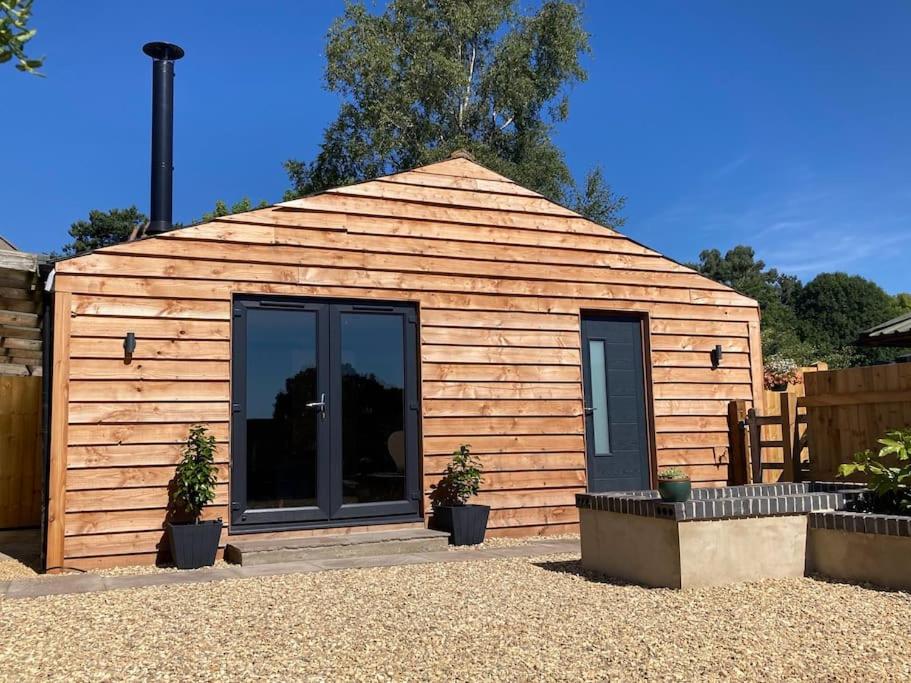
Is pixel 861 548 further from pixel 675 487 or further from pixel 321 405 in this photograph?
pixel 321 405

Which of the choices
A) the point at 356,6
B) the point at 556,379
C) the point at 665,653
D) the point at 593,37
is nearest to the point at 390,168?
the point at 356,6

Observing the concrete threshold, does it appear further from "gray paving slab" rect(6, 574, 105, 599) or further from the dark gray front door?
the dark gray front door

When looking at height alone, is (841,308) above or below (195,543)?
above

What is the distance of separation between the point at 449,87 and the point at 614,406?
1320cm

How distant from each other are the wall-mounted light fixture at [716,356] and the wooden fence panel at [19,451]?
785cm

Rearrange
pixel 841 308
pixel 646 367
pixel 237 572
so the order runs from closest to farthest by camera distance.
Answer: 1. pixel 237 572
2. pixel 646 367
3. pixel 841 308

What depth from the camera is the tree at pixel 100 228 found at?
31.5 meters

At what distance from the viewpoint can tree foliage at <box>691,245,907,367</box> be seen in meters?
41.6

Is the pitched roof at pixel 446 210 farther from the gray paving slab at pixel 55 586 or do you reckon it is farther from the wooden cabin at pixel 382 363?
the gray paving slab at pixel 55 586

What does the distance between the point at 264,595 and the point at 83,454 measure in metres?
2.24

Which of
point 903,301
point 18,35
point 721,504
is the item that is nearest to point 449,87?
point 721,504

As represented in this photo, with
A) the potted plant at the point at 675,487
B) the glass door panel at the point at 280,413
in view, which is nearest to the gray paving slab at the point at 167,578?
the glass door panel at the point at 280,413

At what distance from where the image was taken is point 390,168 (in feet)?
64.3

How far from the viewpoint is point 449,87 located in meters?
19.0
